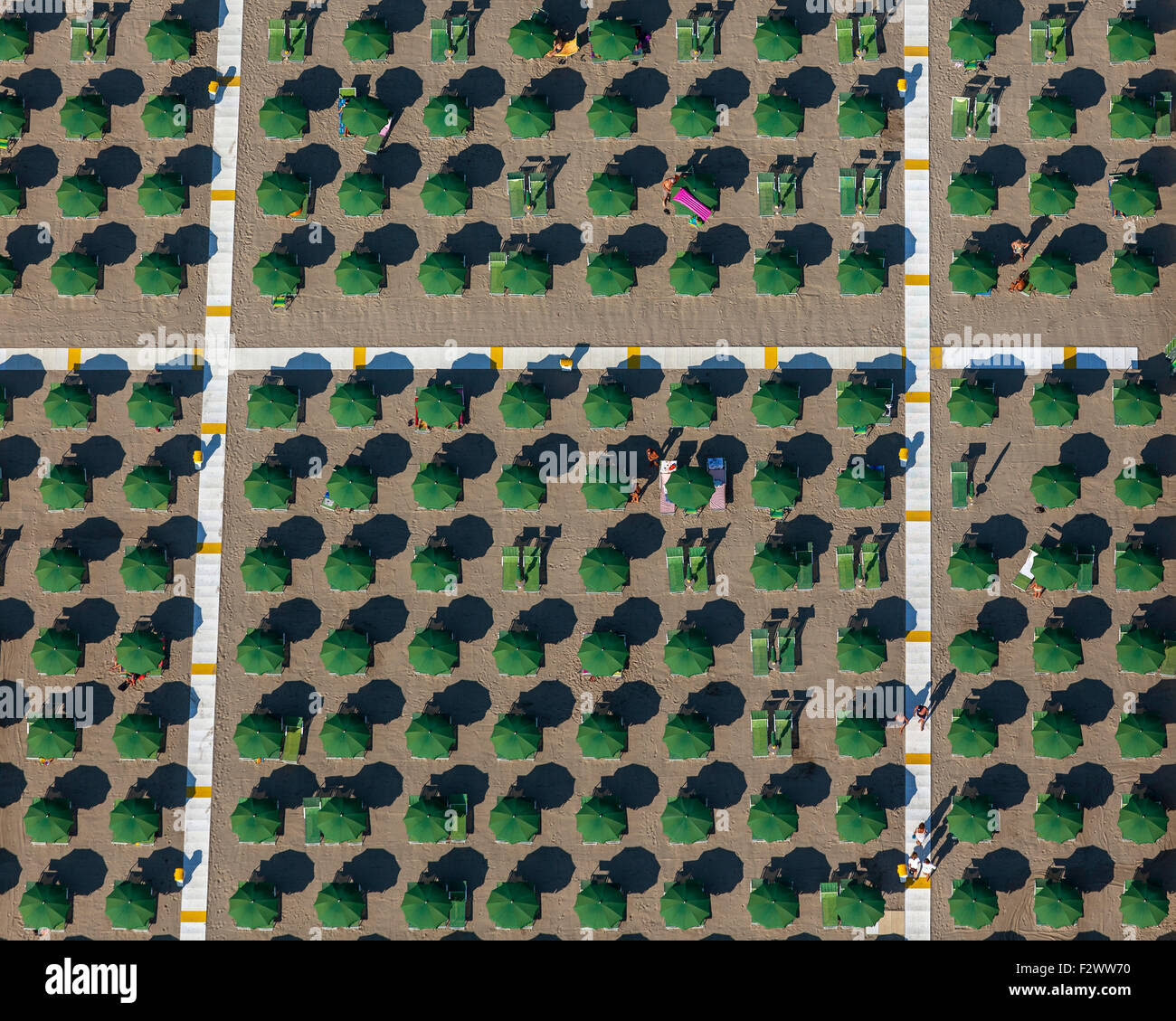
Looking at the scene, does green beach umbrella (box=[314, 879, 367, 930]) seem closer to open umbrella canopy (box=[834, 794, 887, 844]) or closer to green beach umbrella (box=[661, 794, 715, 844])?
green beach umbrella (box=[661, 794, 715, 844])

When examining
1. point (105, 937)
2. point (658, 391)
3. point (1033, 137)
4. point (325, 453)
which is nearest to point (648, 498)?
point (658, 391)

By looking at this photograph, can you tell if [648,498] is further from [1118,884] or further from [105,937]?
[105,937]

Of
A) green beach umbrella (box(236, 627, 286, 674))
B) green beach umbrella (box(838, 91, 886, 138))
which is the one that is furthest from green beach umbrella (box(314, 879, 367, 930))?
green beach umbrella (box(838, 91, 886, 138))

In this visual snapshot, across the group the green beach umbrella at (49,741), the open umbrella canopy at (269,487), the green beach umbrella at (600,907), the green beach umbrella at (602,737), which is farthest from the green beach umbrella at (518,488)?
the green beach umbrella at (49,741)

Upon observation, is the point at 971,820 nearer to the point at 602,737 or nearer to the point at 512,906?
the point at 602,737

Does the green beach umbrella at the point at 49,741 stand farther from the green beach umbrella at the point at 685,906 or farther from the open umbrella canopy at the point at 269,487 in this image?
the green beach umbrella at the point at 685,906

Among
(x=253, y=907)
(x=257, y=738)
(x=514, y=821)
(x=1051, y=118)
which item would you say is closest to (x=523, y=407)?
(x=514, y=821)
